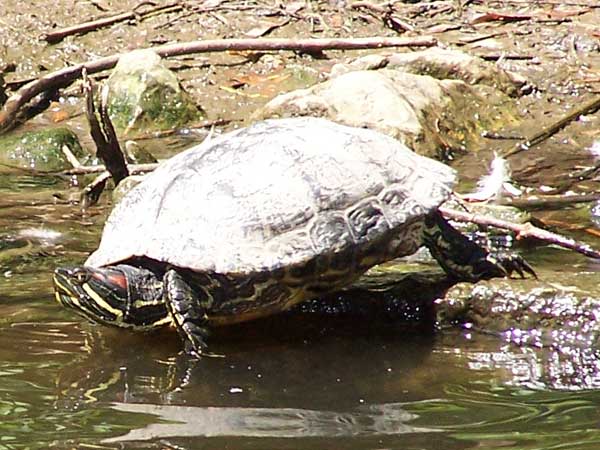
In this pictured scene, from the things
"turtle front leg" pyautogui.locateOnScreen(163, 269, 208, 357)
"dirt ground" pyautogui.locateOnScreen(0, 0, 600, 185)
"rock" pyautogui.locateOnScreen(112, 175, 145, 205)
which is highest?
"turtle front leg" pyautogui.locateOnScreen(163, 269, 208, 357)

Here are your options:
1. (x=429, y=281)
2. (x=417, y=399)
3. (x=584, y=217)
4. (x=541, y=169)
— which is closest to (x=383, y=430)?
(x=417, y=399)

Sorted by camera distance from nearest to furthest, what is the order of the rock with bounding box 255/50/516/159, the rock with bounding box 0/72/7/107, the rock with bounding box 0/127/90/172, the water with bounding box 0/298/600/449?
1. the water with bounding box 0/298/600/449
2. the rock with bounding box 255/50/516/159
3. the rock with bounding box 0/127/90/172
4. the rock with bounding box 0/72/7/107

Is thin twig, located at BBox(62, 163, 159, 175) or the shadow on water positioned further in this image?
thin twig, located at BBox(62, 163, 159, 175)

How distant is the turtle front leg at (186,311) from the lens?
12.7 ft

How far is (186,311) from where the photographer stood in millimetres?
3889

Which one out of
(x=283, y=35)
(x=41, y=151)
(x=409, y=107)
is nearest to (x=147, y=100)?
(x=41, y=151)

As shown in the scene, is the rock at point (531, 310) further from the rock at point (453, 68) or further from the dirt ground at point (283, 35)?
the rock at point (453, 68)

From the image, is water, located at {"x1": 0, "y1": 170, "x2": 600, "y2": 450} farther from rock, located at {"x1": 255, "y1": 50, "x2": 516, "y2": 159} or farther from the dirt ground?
the dirt ground

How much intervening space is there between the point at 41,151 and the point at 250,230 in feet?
13.4

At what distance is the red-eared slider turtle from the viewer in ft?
12.8

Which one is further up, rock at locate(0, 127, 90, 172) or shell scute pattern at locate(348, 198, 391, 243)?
shell scute pattern at locate(348, 198, 391, 243)

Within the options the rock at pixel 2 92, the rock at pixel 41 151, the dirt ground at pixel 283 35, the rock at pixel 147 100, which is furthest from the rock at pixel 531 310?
the rock at pixel 2 92

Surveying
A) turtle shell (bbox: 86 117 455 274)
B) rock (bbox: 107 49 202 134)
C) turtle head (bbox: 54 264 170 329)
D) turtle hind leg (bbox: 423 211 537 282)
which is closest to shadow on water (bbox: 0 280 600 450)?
turtle head (bbox: 54 264 170 329)

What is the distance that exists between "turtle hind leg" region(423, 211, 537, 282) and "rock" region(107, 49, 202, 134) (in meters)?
4.46
